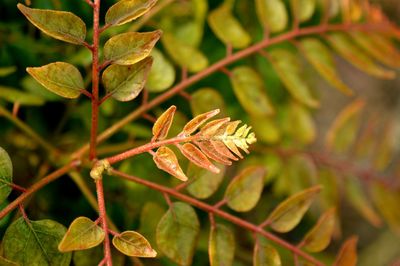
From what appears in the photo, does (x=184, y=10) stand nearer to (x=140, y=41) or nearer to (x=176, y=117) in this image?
(x=176, y=117)

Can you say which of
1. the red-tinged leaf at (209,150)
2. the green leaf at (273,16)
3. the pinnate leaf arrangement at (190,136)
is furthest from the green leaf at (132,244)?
the green leaf at (273,16)

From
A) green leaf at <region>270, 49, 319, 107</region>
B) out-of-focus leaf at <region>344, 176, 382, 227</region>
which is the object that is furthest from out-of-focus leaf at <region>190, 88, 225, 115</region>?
out-of-focus leaf at <region>344, 176, 382, 227</region>

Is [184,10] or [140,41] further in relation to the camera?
[184,10]

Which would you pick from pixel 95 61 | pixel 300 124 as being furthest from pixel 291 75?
pixel 95 61

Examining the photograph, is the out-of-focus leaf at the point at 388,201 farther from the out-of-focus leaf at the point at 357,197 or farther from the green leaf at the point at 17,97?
the green leaf at the point at 17,97

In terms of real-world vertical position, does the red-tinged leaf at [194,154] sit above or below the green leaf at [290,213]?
above

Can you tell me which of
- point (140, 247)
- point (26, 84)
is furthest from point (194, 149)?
point (26, 84)

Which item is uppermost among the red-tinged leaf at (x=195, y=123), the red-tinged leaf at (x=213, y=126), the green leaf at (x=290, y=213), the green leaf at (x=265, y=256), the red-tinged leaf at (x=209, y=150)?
the red-tinged leaf at (x=195, y=123)
